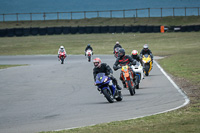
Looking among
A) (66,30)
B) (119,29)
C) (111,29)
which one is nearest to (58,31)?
(66,30)

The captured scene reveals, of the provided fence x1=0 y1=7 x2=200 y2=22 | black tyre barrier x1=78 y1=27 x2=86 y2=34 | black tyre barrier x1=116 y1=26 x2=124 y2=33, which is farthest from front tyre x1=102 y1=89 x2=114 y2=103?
fence x1=0 y1=7 x2=200 y2=22

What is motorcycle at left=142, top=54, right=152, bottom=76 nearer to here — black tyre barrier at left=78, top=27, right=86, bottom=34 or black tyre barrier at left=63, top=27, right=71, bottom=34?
black tyre barrier at left=78, top=27, right=86, bottom=34

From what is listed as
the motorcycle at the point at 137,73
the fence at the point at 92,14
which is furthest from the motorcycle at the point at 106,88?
the fence at the point at 92,14

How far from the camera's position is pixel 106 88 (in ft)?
44.4

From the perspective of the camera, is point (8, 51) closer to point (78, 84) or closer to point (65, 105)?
point (78, 84)

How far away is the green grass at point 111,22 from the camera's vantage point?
70.8 m

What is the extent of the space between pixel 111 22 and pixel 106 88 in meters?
61.3

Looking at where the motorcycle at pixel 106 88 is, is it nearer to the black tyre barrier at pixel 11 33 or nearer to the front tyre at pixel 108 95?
the front tyre at pixel 108 95

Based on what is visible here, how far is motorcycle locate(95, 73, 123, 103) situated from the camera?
13477mm

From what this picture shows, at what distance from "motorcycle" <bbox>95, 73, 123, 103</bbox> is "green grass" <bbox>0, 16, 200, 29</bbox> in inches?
2245

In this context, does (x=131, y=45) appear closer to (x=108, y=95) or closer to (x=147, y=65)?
(x=147, y=65)

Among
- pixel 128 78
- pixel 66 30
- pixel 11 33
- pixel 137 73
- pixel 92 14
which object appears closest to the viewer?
pixel 128 78

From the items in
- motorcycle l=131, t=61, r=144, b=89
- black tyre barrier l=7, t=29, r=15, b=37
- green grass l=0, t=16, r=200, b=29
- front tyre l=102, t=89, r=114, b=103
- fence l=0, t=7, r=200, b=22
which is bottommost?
front tyre l=102, t=89, r=114, b=103

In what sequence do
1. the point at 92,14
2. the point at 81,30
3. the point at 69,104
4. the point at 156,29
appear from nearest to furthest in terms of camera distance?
the point at 69,104 → the point at 156,29 → the point at 81,30 → the point at 92,14
